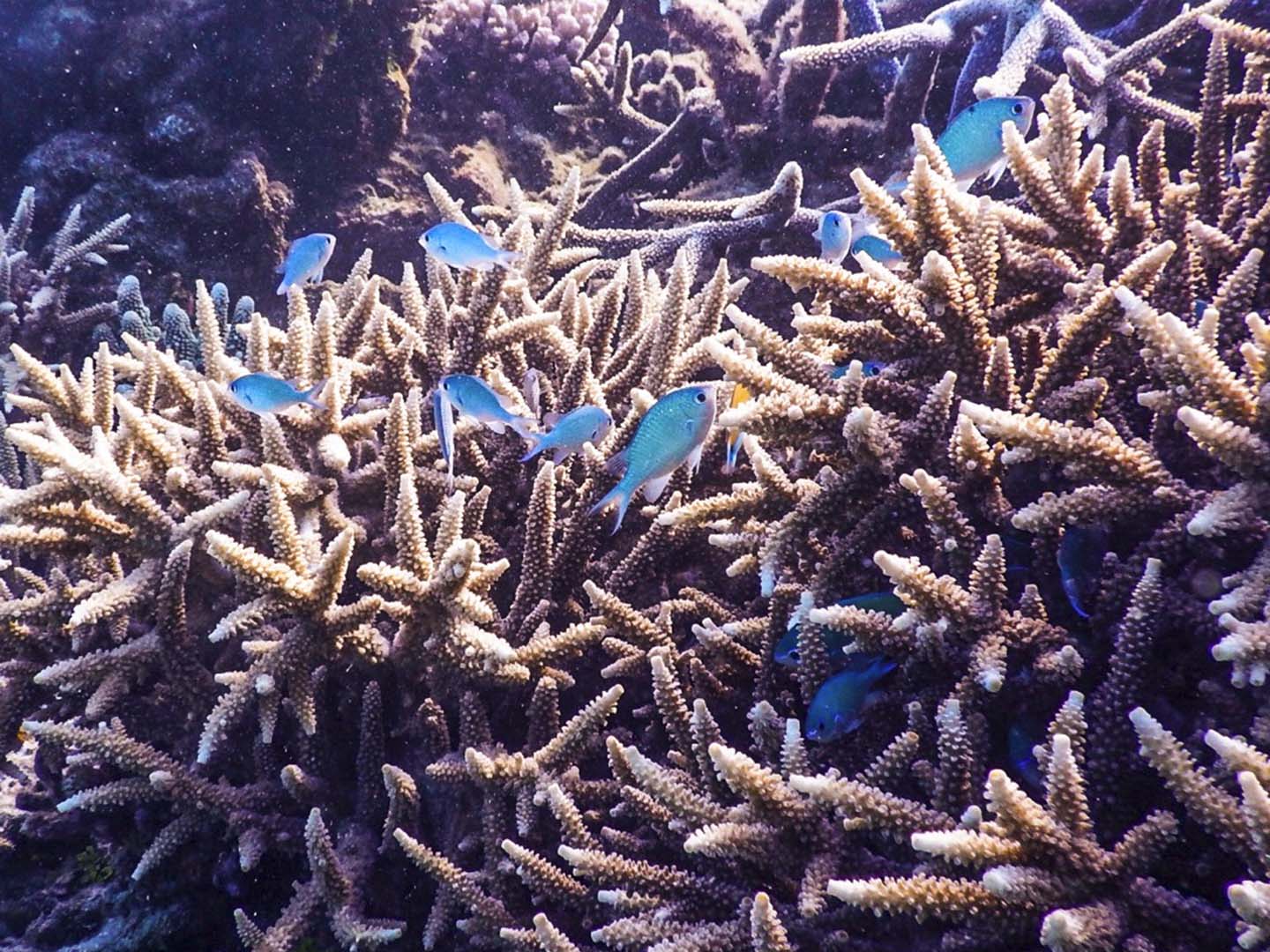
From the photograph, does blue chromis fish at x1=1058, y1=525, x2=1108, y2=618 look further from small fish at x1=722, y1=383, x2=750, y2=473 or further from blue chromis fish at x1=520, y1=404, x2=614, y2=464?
blue chromis fish at x1=520, y1=404, x2=614, y2=464

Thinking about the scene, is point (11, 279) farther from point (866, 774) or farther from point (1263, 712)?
point (1263, 712)

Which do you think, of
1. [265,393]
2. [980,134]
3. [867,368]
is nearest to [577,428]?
[867,368]

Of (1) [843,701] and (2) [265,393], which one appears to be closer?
(1) [843,701]

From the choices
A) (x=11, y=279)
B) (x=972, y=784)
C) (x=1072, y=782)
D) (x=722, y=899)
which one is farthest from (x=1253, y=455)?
Result: (x=11, y=279)

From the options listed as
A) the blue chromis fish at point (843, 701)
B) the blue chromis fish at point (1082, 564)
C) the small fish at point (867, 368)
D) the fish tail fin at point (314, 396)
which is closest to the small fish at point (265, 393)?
the fish tail fin at point (314, 396)

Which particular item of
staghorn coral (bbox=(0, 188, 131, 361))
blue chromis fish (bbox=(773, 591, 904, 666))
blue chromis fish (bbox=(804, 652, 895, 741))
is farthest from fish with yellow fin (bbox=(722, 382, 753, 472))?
staghorn coral (bbox=(0, 188, 131, 361))

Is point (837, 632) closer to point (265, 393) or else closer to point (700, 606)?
point (700, 606)

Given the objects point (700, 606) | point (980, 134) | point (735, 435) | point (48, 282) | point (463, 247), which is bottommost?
point (48, 282)
